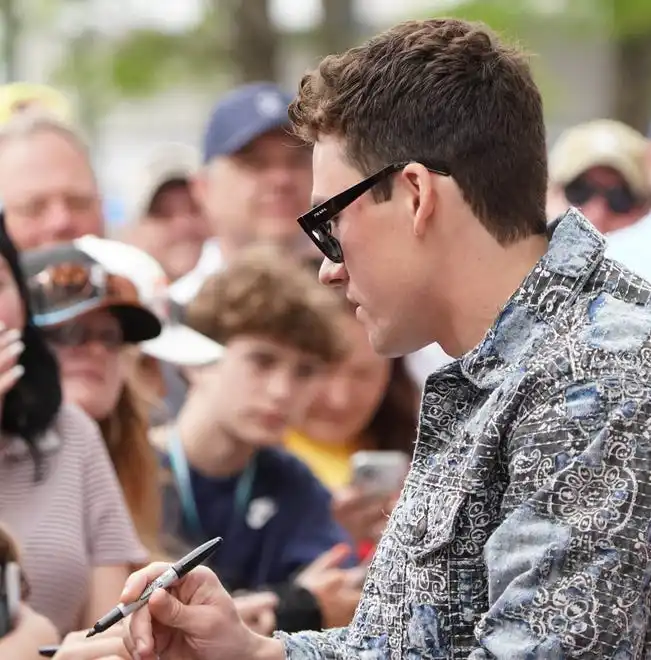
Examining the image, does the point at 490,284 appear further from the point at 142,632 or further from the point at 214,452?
the point at 214,452

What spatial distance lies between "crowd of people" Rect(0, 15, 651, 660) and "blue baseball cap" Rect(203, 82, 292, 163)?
12 millimetres

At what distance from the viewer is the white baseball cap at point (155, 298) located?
15.2 ft

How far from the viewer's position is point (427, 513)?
7.50 feet

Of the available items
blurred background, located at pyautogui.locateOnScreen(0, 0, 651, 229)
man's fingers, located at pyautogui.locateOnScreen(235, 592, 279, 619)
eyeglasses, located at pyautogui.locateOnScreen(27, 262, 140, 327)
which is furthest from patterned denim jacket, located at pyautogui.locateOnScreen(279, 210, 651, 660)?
blurred background, located at pyautogui.locateOnScreen(0, 0, 651, 229)

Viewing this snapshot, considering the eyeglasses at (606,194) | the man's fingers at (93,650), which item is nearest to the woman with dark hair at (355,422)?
the eyeglasses at (606,194)

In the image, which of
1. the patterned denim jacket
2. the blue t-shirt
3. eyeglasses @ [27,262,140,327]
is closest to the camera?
the patterned denim jacket

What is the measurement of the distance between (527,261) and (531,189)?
0.42 ft

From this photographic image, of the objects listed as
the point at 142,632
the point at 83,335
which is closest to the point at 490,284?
the point at 142,632

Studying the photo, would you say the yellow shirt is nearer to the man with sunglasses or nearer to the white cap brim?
the white cap brim

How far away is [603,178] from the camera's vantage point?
7539 millimetres

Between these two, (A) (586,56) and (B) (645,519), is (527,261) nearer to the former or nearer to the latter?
(B) (645,519)

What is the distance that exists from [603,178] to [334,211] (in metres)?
5.30

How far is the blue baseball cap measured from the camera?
663 centimetres

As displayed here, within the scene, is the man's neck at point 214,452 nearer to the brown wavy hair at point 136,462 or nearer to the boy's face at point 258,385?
the boy's face at point 258,385
